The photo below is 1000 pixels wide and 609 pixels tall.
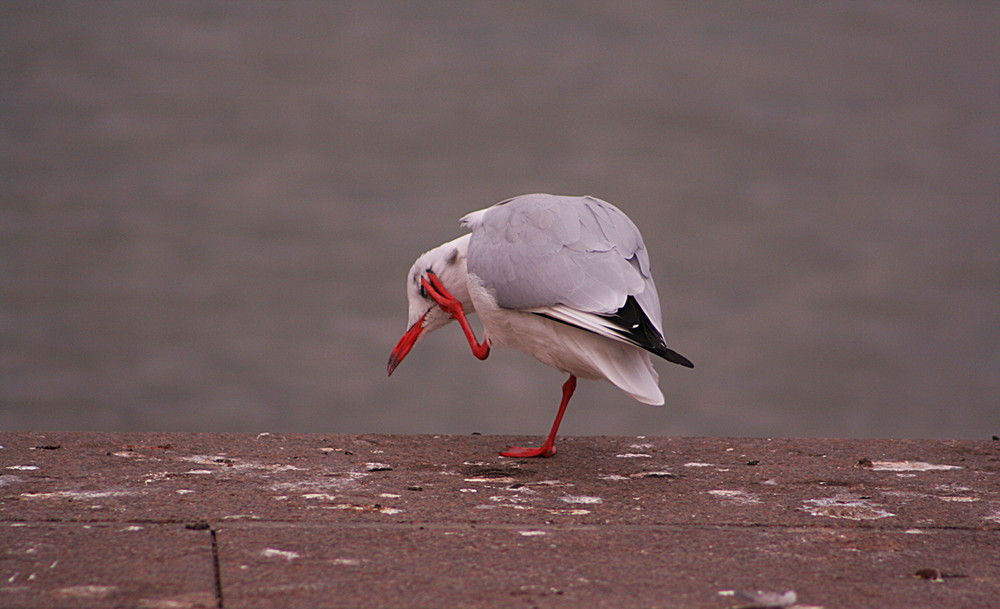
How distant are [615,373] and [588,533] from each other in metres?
0.98

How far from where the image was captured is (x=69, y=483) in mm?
3242

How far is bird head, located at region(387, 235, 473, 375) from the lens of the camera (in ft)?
14.5

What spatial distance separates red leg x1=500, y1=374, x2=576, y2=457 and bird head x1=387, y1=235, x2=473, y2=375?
23.7 inches

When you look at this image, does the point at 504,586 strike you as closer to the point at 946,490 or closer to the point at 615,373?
the point at 615,373

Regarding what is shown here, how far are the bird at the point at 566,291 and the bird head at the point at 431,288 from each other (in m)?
0.03

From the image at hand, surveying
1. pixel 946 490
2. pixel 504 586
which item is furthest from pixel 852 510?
pixel 504 586

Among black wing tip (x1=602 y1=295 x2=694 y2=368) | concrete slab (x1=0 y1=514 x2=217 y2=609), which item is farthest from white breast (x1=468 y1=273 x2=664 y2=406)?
concrete slab (x1=0 y1=514 x2=217 y2=609)

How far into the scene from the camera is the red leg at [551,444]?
4141 mm

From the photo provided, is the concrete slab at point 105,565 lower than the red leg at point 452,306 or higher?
lower

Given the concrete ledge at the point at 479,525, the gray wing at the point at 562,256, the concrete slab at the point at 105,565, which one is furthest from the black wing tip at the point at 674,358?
the concrete slab at the point at 105,565

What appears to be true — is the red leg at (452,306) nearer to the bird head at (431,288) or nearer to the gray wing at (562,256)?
the bird head at (431,288)

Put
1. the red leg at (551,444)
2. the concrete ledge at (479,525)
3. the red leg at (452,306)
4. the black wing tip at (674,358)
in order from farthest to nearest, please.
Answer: the red leg at (452,306) → the red leg at (551,444) → the black wing tip at (674,358) → the concrete ledge at (479,525)

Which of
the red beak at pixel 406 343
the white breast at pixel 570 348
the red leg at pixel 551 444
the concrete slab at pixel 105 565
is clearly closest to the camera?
the concrete slab at pixel 105 565

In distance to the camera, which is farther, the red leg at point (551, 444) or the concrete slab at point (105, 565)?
the red leg at point (551, 444)
